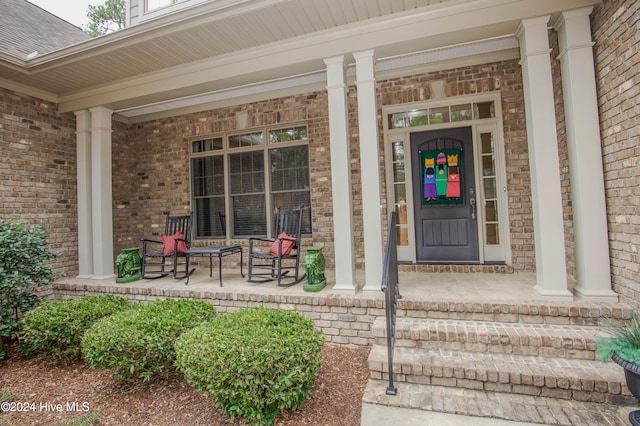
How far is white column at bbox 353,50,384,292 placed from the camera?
326cm

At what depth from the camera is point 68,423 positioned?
209 cm

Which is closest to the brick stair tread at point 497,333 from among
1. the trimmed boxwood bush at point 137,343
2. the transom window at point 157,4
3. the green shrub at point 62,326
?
the trimmed boxwood bush at point 137,343

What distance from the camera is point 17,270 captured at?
335cm

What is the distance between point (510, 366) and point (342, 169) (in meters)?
2.20

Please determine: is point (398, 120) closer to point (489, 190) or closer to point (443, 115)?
point (443, 115)

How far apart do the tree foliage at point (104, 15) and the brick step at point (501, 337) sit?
14457 mm

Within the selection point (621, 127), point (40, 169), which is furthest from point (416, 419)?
point (40, 169)

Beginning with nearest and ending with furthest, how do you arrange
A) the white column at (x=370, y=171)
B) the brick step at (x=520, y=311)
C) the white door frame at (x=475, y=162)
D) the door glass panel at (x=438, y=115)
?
1. the brick step at (x=520, y=311)
2. the white column at (x=370, y=171)
3. the white door frame at (x=475, y=162)
4. the door glass panel at (x=438, y=115)

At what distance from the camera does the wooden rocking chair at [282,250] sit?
12.7 ft

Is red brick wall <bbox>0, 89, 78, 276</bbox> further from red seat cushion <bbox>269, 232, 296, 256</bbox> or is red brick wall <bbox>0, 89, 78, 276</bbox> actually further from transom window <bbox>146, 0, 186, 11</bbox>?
red seat cushion <bbox>269, 232, 296, 256</bbox>

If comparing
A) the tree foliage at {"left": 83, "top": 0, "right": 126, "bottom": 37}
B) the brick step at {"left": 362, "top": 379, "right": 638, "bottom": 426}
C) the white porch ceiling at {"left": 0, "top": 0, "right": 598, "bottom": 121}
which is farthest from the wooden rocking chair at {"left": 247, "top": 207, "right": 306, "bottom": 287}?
the tree foliage at {"left": 83, "top": 0, "right": 126, "bottom": 37}

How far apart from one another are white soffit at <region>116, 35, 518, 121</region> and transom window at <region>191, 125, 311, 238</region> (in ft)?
1.95

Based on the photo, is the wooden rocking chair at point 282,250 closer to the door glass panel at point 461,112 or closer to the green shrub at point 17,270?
the green shrub at point 17,270

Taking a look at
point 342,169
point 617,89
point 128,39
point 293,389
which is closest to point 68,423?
point 293,389
